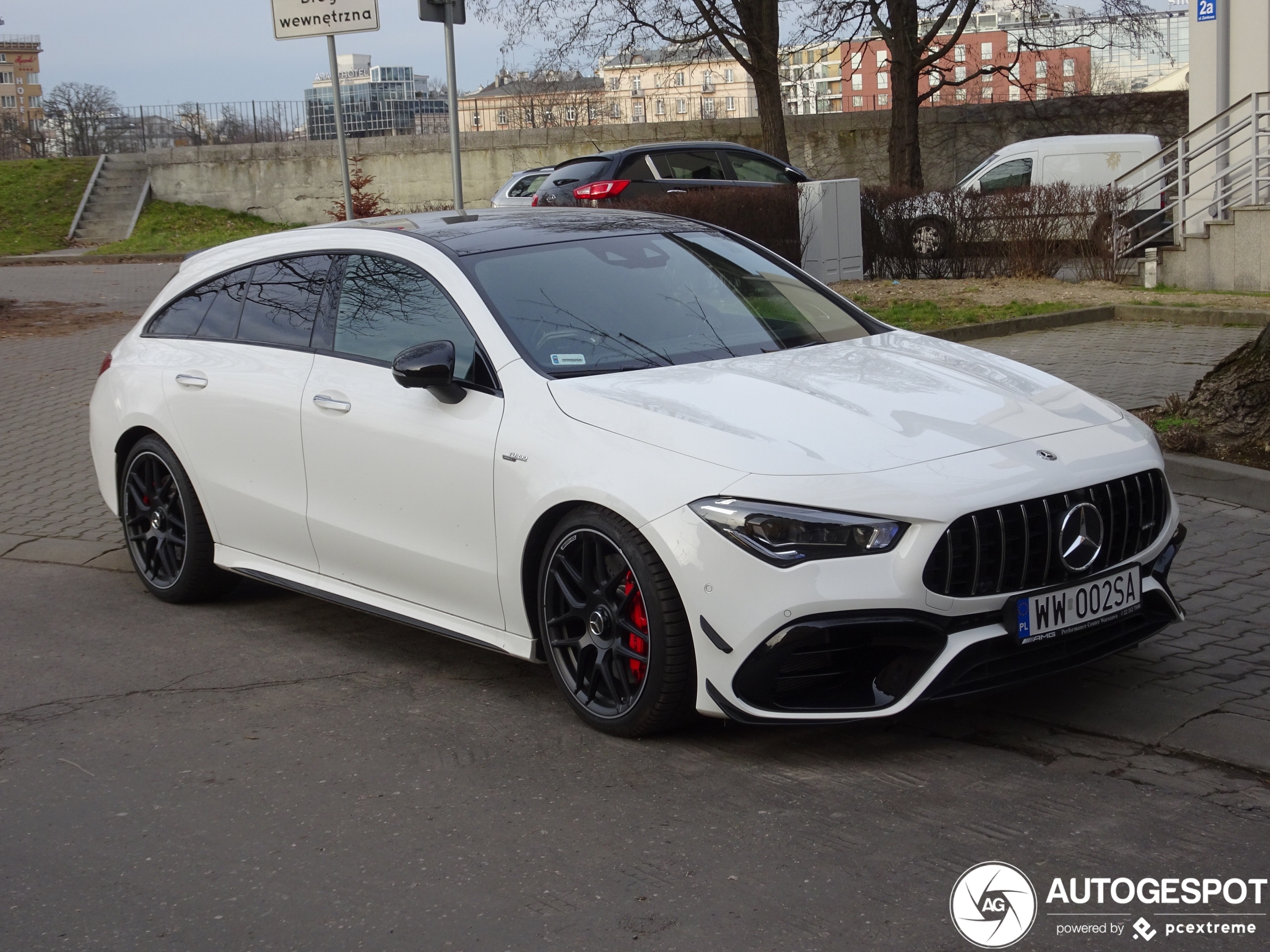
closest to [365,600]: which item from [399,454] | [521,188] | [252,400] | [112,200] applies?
[399,454]

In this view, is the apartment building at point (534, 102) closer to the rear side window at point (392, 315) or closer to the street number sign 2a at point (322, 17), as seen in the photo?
the street number sign 2a at point (322, 17)

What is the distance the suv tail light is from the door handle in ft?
40.5

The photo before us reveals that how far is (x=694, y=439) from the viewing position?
14.1 ft

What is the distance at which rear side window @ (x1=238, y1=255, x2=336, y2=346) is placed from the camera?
19.1ft

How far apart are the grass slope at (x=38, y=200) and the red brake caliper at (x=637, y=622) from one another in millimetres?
28909

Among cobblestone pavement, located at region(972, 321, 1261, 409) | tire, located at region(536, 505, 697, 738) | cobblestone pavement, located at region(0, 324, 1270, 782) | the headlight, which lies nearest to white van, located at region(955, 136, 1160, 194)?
cobblestone pavement, located at region(972, 321, 1261, 409)

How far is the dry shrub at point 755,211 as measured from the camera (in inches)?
625

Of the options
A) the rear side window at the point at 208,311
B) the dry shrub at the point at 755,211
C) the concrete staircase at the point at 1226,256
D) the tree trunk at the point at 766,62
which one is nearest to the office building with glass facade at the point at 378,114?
A: the tree trunk at the point at 766,62

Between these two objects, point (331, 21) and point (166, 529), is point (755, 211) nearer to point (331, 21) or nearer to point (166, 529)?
point (331, 21)

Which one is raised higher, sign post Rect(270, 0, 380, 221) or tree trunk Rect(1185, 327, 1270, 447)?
sign post Rect(270, 0, 380, 221)

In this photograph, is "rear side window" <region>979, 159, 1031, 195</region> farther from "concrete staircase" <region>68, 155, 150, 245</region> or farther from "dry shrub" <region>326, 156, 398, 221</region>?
"concrete staircase" <region>68, 155, 150, 245</region>

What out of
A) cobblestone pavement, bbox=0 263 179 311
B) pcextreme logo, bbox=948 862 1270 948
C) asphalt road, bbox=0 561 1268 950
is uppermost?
cobblestone pavement, bbox=0 263 179 311

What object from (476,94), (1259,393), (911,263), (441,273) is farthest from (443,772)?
(476,94)

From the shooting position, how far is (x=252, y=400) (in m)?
5.81
